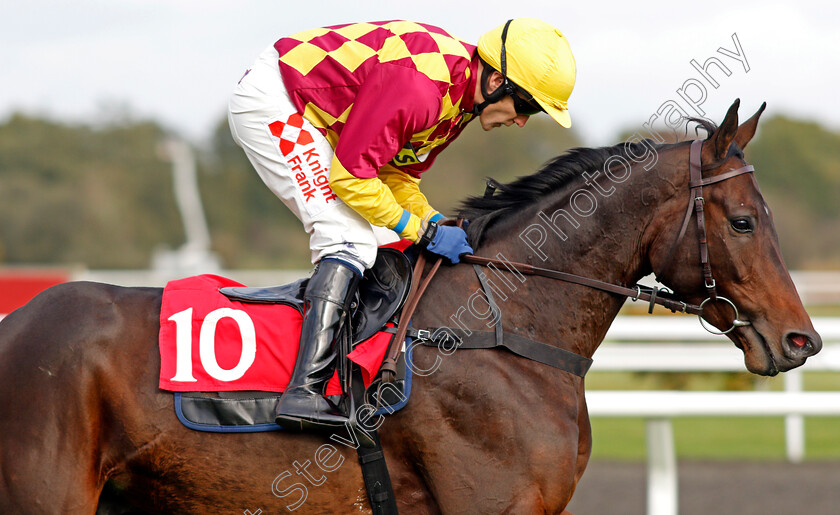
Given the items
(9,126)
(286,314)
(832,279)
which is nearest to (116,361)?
(286,314)

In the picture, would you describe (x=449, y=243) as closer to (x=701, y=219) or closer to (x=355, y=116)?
(x=355, y=116)

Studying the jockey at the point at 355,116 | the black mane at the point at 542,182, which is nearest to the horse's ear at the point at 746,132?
the black mane at the point at 542,182

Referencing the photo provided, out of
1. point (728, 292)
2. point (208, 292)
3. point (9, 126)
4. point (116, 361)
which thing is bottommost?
point (9, 126)

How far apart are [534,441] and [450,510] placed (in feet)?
1.16

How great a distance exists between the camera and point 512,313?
9.61 feet

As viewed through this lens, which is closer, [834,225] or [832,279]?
[832,279]

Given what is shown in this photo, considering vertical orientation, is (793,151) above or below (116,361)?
below

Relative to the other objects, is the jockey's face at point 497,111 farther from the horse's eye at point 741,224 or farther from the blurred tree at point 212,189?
the blurred tree at point 212,189

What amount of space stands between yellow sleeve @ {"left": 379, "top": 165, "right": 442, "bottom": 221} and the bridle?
1.43 ft

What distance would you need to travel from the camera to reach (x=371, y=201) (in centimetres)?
281

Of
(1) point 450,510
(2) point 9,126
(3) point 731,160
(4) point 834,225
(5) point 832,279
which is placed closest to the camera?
(1) point 450,510

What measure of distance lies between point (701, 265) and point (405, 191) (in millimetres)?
1187

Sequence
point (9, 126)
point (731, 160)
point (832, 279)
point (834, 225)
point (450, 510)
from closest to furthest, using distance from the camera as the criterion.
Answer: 1. point (450, 510)
2. point (731, 160)
3. point (832, 279)
4. point (834, 225)
5. point (9, 126)

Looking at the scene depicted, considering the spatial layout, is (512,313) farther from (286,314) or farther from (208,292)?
(208,292)
